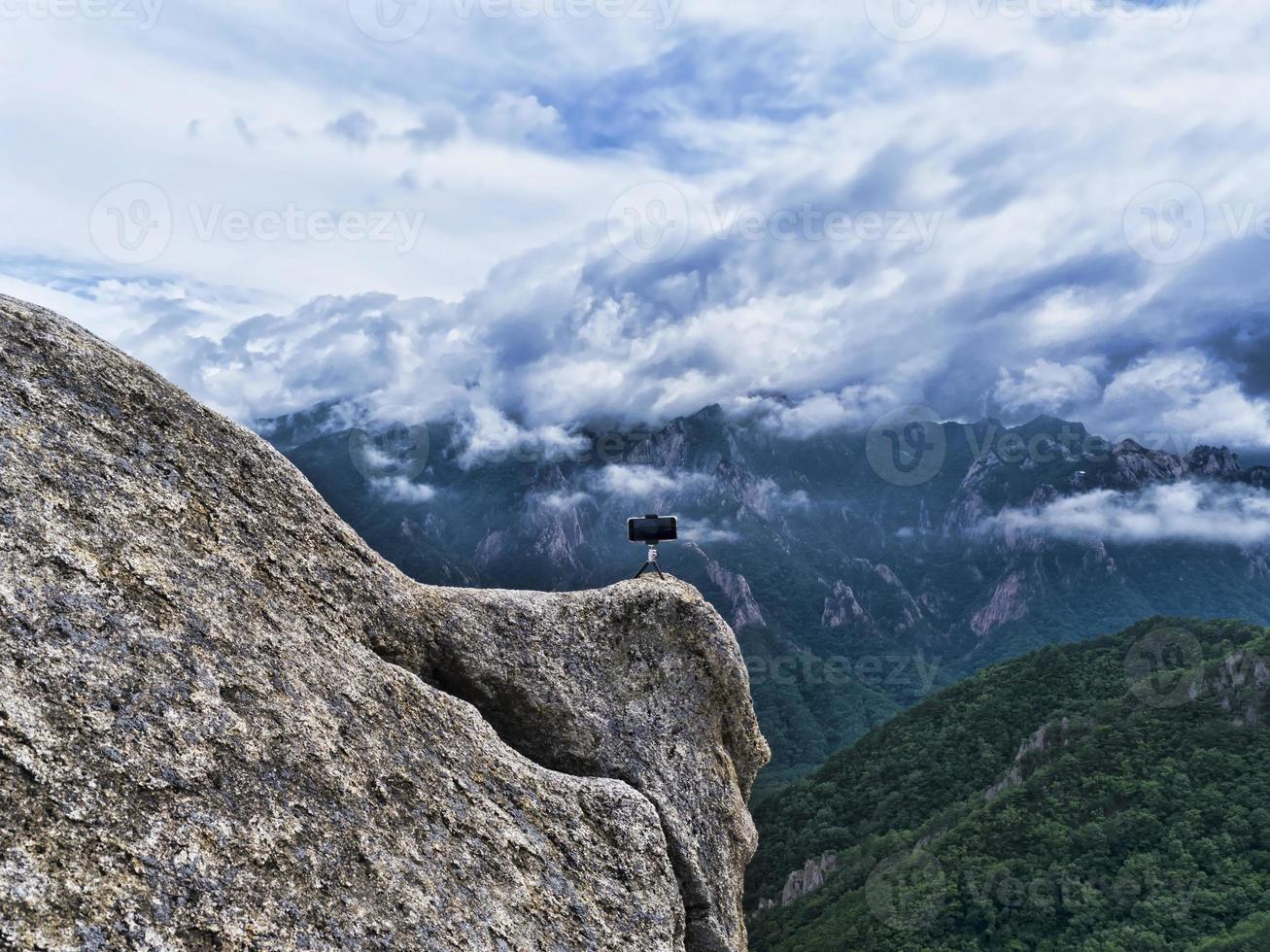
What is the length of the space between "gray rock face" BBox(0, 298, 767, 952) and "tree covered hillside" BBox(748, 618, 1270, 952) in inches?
3691

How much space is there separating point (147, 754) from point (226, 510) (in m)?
4.55

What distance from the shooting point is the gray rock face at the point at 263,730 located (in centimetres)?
807

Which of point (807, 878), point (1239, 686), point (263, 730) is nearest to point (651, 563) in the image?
point (263, 730)

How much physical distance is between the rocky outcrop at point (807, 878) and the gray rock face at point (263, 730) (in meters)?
146

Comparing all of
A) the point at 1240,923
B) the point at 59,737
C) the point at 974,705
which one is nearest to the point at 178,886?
the point at 59,737

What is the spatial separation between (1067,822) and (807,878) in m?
51.2

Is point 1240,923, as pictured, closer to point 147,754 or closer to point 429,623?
point 429,623

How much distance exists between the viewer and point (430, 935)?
1004 centimetres

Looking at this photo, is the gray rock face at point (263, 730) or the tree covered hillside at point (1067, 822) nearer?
the gray rock face at point (263, 730)

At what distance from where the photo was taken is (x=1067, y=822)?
115 m

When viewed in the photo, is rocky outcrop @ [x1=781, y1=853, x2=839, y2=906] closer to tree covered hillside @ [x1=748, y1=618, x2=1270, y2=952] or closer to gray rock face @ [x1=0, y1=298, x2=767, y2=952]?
tree covered hillside @ [x1=748, y1=618, x2=1270, y2=952]

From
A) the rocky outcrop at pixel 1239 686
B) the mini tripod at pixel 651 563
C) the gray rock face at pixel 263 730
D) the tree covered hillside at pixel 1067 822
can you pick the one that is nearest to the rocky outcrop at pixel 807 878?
the tree covered hillside at pixel 1067 822

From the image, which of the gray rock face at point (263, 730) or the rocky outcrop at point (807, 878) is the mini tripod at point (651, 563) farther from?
the rocky outcrop at point (807, 878)

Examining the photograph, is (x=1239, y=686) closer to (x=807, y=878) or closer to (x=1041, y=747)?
(x=1041, y=747)
